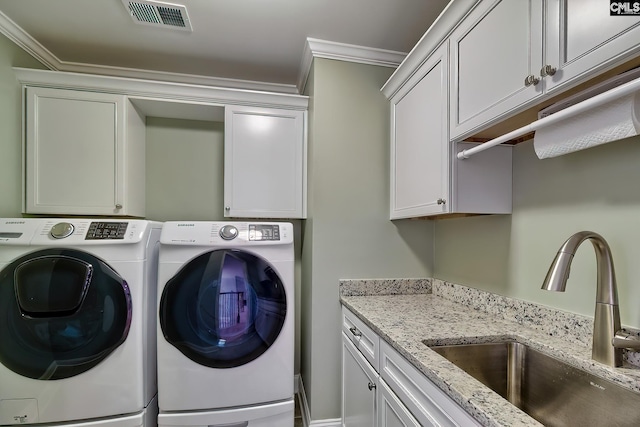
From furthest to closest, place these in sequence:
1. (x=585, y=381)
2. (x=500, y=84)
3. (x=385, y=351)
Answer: (x=385, y=351), (x=500, y=84), (x=585, y=381)

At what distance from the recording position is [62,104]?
1.90 m

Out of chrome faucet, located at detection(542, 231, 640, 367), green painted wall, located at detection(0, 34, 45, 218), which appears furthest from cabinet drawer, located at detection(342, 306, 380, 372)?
green painted wall, located at detection(0, 34, 45, 218)

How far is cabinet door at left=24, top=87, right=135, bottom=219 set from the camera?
6.11ft

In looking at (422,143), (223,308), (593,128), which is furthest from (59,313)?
(593,128)

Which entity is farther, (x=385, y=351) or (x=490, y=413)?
(x=385, y=351)

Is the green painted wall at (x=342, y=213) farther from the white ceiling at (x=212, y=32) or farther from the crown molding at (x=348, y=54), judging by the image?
the white ceiling at (x=212, y=32)

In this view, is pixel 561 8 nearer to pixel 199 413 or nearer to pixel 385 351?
pixel 385 351

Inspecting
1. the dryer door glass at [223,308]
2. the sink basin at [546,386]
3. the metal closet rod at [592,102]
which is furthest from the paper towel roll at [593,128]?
the dryer door glass at [223,308]

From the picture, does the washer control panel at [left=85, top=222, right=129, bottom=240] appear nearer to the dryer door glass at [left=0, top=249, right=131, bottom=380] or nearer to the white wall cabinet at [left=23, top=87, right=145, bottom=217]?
the dryer door glass at [left=0, top=249, right=131, bottom=380]

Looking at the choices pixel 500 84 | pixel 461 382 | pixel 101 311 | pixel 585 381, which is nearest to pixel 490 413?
pixel 461 382

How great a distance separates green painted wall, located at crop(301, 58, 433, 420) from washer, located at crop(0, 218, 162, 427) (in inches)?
38.2

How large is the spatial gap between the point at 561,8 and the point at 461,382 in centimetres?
108

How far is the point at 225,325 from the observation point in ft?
5.28

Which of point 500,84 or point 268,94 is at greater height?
point 268,94
